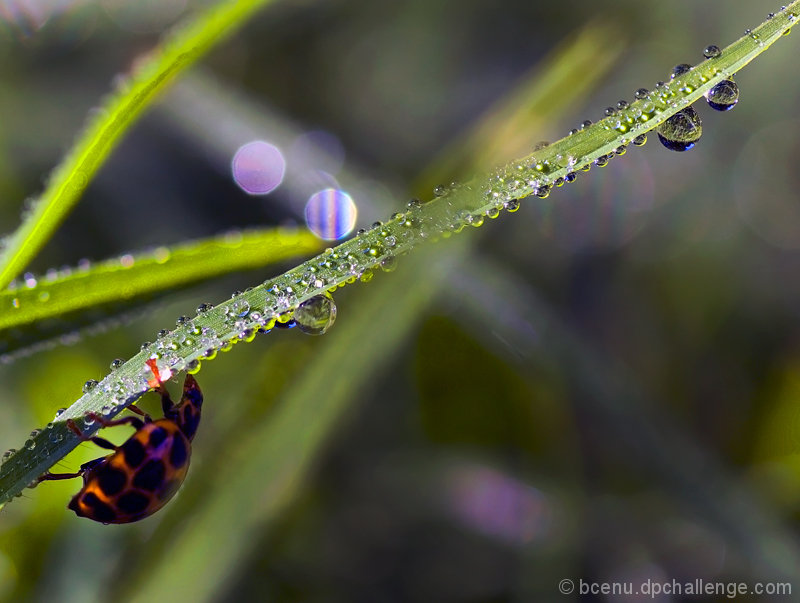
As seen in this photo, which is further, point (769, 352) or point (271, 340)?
point (769, 352)

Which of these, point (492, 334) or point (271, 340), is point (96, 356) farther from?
point (492, 334)

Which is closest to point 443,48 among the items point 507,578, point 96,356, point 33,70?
point 33,70

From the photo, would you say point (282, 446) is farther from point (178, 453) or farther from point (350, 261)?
point (350, 261)

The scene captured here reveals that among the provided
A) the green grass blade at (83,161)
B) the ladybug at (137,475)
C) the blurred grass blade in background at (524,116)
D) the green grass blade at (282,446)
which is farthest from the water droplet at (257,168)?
the ladybug at (137,475)

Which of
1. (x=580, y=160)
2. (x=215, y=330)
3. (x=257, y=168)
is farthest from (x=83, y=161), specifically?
(x=257, y=168)

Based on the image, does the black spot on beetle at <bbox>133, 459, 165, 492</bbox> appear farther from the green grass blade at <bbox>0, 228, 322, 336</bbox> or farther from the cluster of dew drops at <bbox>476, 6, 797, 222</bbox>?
the cluster of dew drops at <bbox>476, 6, 797, 222</bbox>

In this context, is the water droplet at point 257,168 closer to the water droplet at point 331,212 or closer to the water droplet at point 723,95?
the water droplet at point 331,212
